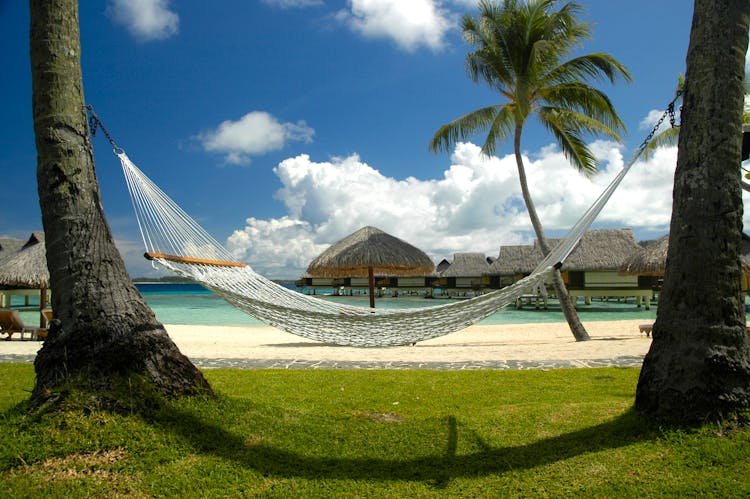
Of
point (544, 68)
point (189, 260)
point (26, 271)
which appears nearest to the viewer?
point (189, 260)

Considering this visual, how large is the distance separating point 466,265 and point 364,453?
2205 centimetres

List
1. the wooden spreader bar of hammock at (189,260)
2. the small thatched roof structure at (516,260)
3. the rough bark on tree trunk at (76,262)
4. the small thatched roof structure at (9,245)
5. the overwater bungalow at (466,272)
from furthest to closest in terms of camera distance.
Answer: the overwater bungalow at (466,272) → the small thatched roof structure at (516,260) → the small thatched roof structure at (9,245) → the wooden spreader bar of hammock at (189,260) → the rough bark on tree trunk at (76,262)

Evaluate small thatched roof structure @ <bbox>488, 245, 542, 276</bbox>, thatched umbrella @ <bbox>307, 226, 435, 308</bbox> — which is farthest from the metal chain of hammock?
small thatched roof structure @ <bbox>488, 245, 542, 276</bbox>

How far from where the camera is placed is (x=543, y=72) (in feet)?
19.7

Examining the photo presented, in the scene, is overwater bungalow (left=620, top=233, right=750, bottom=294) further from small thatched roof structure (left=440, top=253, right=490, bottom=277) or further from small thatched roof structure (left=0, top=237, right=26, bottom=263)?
small thatched roof structure (left=0, top=237, right=26, bottom=263)

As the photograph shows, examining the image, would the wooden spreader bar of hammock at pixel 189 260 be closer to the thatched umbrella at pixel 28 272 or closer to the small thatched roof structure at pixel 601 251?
the thatched umbrella at pixel 28 272

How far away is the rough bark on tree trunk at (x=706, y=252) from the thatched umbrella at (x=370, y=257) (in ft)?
19.3

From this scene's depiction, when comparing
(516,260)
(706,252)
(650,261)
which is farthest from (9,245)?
(706,252)

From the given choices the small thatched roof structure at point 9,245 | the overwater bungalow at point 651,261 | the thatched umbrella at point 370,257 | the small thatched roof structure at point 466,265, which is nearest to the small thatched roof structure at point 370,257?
the thatched umbrella at point 370,257

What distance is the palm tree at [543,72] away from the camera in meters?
5.81

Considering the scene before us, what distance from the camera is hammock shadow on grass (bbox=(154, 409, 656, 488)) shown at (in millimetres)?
1700

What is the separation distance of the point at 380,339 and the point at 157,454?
4.32ft

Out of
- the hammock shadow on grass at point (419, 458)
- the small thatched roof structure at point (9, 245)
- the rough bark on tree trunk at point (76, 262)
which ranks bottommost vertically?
the hammock shadow on grass at point (419, 458)

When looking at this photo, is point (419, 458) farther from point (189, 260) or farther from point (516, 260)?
point (516, 260)
